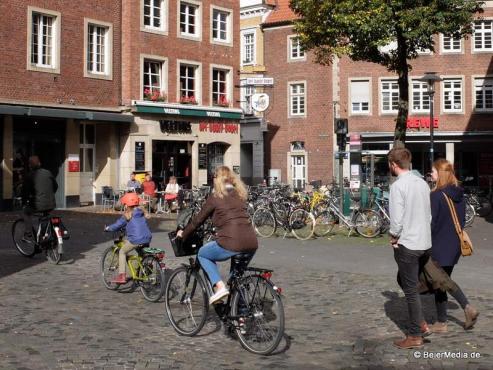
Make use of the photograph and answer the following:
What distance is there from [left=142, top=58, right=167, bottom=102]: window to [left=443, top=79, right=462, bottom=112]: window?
16670 millimetres

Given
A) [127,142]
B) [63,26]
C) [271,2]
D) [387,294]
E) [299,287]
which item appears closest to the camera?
[387,294]

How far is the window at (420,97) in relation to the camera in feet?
127

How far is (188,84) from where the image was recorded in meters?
31.6

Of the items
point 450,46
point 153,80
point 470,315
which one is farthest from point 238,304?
point 450,46

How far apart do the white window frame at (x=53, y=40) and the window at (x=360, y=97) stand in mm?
18540

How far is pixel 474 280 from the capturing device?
33.5ft

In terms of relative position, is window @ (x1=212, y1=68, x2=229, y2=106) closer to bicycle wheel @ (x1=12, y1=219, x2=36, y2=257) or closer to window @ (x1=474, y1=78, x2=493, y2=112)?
window @ (x1=474, y1=78, x2=493, y2=112)

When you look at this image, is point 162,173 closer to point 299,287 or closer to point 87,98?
point 87,98

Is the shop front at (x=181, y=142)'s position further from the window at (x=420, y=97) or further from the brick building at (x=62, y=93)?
the window at (x=420, y=97)

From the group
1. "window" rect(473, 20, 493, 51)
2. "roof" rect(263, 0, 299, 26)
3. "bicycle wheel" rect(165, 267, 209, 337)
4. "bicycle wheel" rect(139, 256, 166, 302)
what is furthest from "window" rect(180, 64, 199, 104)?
"bicycle wheel" rect(165, 267, 209, 337)

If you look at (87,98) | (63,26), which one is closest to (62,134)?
(87,98)

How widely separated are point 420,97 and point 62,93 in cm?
2084

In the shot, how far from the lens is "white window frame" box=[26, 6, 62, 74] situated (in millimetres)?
25047

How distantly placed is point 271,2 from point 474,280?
35.6 meters
